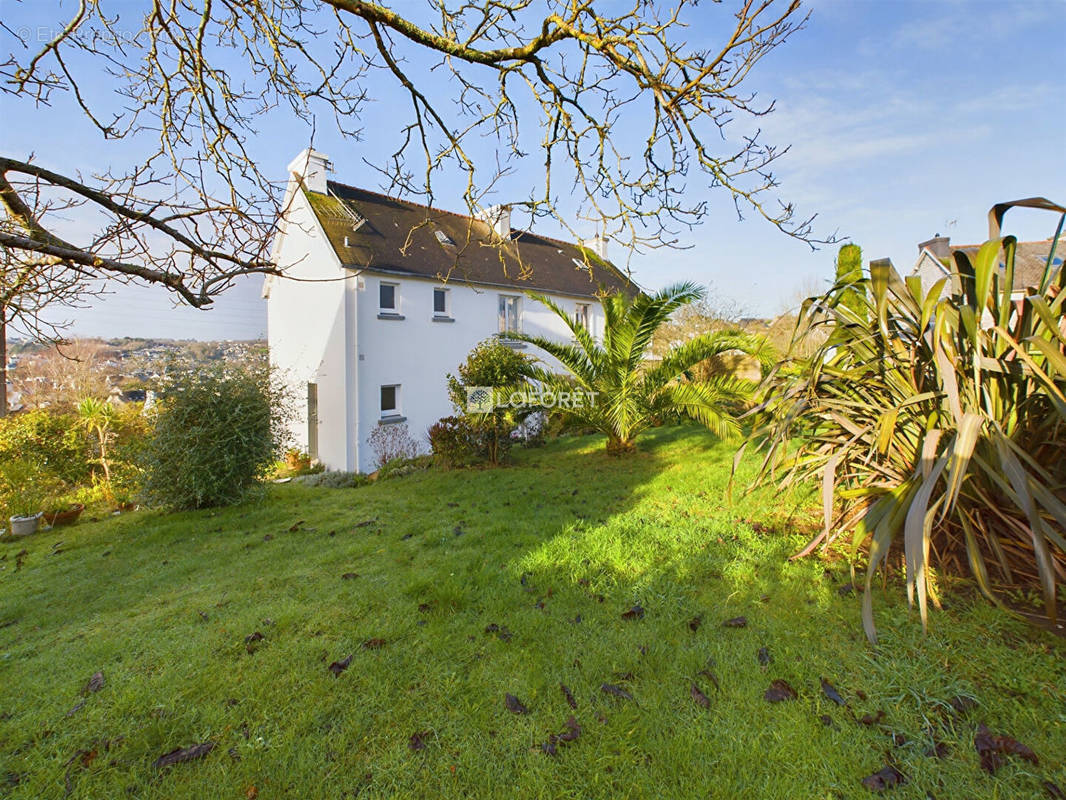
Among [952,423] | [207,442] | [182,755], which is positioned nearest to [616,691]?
[182,755]

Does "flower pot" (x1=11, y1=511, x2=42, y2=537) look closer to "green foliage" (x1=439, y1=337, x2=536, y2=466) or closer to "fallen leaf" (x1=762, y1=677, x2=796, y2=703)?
"green foliage" (x1=439, y1=337, x2=536, y2=466)

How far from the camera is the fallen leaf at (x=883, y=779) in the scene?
5.84ft

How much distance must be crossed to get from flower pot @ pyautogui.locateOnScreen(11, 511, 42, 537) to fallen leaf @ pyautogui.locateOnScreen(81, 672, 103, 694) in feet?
24.0

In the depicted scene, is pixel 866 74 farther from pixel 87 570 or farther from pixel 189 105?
pixel 87 570

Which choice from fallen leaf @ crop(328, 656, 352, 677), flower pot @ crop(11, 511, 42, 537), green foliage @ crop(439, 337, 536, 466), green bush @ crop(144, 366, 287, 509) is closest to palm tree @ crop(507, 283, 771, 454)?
green foliage @ crop(439, 337, 536, 466)

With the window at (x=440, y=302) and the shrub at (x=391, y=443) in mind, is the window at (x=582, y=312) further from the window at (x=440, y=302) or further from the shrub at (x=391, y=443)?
the shrub at (x=391, y=443)

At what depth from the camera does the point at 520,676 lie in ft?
8.47

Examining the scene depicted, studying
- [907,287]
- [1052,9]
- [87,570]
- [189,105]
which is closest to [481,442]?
[87,570]

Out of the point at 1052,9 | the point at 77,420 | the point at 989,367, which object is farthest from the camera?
the point at 77,420

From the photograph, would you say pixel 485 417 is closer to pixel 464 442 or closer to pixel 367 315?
pixel 464 442

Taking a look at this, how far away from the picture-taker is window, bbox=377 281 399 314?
532 inches

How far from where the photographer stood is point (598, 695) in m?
2.40

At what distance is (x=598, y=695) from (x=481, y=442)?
816cm

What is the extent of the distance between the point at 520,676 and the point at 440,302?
44.1ft
